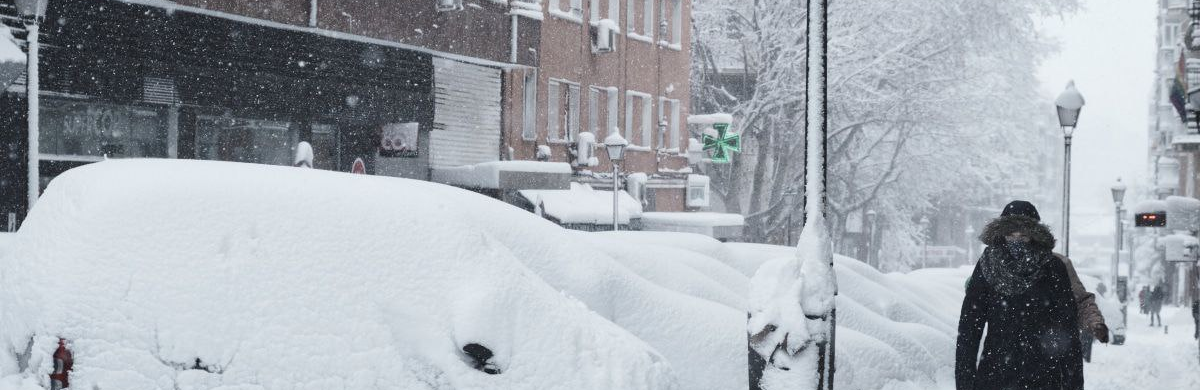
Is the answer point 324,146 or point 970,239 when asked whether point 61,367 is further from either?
point 970,239

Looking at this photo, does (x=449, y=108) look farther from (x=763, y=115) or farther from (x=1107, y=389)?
(x=1107, y=389)

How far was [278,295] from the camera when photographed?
5.43 metres

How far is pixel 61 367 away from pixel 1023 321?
158 inches

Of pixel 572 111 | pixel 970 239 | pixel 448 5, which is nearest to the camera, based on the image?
pixel 448 5

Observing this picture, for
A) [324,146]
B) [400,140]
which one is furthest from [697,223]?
[324,146]

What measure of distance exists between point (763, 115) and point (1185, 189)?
26951 mm

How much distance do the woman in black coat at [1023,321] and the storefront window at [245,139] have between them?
1590cm

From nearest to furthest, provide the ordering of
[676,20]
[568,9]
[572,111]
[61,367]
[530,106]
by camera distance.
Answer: [61,367]
[530,106]
[568,9]
[572,111]
[676,20]

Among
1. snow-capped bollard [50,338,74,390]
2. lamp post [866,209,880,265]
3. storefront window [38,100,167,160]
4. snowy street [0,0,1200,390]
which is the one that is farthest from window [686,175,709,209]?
snow-capped bollard [50,338,74,390]

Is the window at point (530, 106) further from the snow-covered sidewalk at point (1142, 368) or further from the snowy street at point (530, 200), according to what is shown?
the snow-covered sidewalk at point (1142, 368)

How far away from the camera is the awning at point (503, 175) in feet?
82.8

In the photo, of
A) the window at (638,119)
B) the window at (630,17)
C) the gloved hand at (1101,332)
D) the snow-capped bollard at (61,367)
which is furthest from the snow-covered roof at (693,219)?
the snow-capped bollard at (61,367)

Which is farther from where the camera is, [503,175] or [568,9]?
[568,9]

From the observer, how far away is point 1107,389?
39.2 feet
